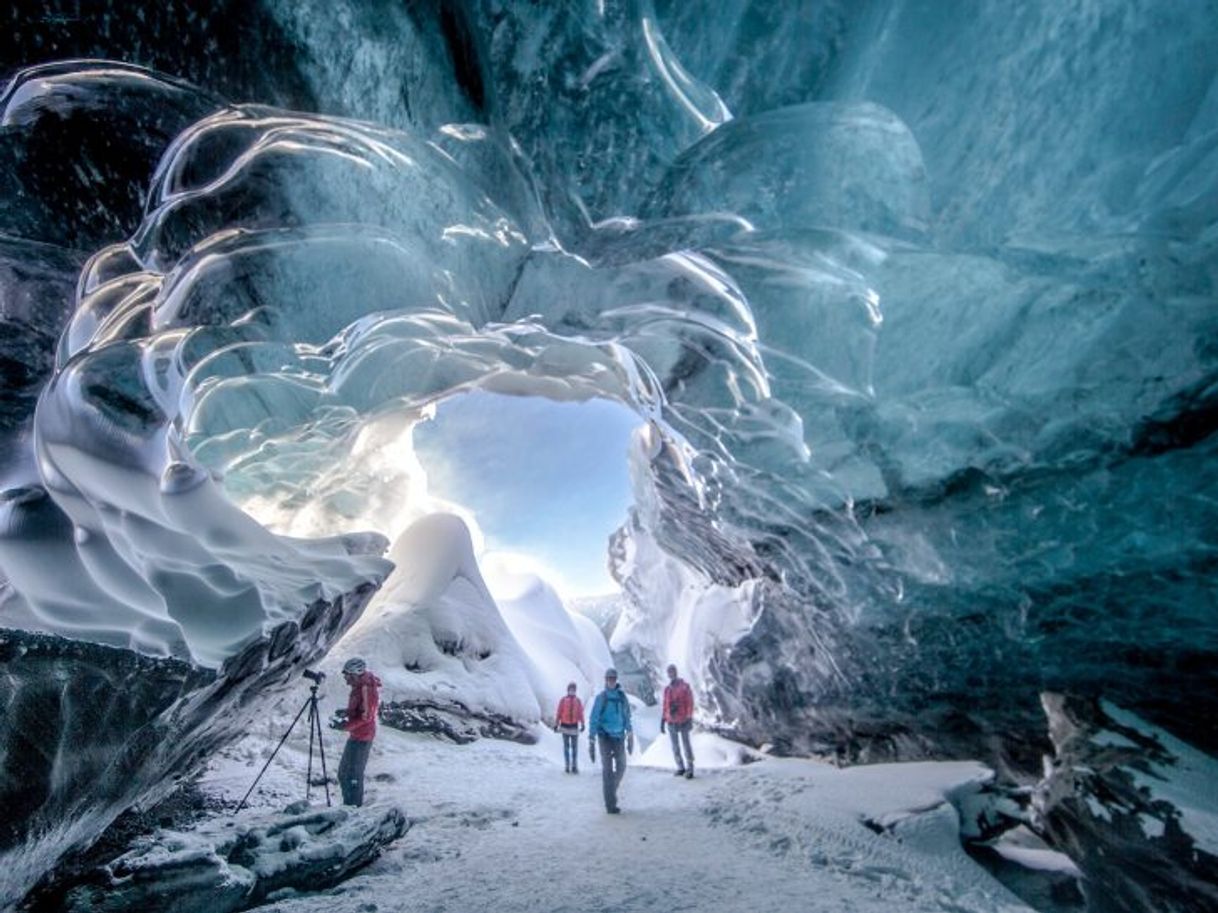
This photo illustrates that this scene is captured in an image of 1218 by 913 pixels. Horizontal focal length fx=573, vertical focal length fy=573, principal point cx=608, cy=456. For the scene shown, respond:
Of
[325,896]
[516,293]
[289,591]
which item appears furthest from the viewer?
[516,293]

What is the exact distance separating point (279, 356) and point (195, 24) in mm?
2971

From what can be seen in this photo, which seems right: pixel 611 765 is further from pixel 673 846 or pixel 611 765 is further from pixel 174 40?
pixel 174 40

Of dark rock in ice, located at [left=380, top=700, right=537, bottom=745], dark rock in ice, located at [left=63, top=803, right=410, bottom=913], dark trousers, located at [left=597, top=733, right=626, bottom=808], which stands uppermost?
dark rock in ice, located at [left=380, top=700, right=537, bottom=745]

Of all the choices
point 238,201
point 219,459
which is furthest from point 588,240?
point 219,459

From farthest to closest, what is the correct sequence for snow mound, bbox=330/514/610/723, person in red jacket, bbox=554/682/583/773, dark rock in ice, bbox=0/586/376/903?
snow mound, bbox=330/514/610/723
person in red jacket, bbox=554/682/583/773
dark rock in ice, bbox=0/586/376/903

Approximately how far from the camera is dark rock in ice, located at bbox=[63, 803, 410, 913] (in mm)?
3213

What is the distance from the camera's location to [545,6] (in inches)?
128

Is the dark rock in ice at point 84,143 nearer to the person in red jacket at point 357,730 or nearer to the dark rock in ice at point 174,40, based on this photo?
the dark rock in ice at point 174,40

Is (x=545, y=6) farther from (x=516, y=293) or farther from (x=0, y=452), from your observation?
(x=0, y=452)

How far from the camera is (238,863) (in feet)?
12.4

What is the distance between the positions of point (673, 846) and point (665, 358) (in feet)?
14.5

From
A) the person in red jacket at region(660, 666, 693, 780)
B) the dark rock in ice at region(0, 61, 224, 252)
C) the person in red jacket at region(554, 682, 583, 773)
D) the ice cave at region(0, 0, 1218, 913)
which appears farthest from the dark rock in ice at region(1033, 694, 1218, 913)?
the dark rock in ice at region(0, 61, 224, 252)

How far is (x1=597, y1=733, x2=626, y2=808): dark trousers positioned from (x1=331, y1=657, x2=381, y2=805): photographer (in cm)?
230

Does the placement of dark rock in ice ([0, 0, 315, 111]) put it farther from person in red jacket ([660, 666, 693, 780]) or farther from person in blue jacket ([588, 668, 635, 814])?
person in red jacket ([660, 666, 693, 780])
